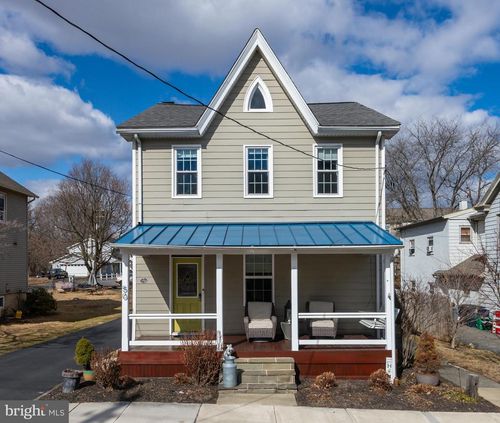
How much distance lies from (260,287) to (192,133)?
4.85 m

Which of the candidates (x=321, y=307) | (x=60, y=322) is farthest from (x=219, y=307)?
(x=60, y=322)

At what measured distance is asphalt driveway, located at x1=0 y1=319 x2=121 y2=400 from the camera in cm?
988

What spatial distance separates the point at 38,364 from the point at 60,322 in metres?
10.5

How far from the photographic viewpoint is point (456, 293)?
17.4 meters

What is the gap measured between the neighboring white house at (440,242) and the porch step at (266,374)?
43.6 ft

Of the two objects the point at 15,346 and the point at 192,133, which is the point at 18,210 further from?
the point at 192,133

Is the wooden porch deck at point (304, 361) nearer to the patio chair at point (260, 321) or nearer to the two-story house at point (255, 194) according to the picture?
the patio chair at point (260, 321)

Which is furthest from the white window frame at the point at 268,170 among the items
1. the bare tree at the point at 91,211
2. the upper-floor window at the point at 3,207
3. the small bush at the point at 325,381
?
the bare tree at the point at 91,211

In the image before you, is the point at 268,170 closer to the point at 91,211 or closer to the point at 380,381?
the point at 380,381

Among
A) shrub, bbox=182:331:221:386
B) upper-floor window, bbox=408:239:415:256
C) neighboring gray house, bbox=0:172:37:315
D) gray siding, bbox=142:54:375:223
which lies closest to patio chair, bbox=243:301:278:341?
shrub, bbox=182:331:221:386

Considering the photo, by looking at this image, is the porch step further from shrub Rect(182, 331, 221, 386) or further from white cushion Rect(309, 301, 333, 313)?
white cushion Rect(309, 301, 333, 313)

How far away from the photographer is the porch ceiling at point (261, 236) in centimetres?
1083

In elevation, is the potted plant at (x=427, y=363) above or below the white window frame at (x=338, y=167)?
below

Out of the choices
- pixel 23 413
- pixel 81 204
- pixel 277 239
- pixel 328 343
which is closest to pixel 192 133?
pixel 277 239
